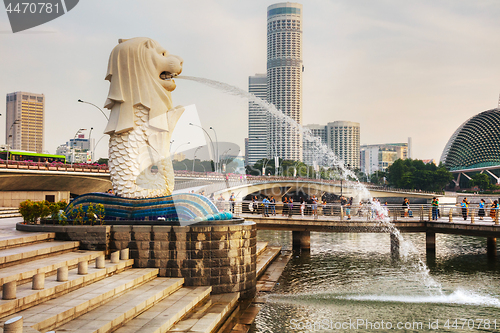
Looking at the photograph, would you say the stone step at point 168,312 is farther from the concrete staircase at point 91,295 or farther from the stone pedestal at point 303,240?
the stone pedestal at point 303,240

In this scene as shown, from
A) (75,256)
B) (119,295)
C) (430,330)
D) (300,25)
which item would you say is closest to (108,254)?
(75,256)

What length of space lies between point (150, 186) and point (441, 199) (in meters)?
78.1

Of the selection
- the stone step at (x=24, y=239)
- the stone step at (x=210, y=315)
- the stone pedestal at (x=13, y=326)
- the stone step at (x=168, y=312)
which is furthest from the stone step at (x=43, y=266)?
the stone step at (x=210, y=315)

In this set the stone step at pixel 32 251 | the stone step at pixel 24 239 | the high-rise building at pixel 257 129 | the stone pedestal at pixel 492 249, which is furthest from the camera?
the high-rise building at pixel 257 129

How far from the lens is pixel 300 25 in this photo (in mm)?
158625

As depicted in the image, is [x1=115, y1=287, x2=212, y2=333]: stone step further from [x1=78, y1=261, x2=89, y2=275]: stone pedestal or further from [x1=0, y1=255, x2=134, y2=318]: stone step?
[x1=78, y1=261, x2=89, y2=275]: stone pedestal

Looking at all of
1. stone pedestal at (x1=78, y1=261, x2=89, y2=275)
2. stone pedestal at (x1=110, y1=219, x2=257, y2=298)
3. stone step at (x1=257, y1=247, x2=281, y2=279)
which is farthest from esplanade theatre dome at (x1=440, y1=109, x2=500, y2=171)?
stone pedestal at (x1=78, y1=261, x2=89, y2=275)

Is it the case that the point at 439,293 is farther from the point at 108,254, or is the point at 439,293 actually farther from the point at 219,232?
the point at 108,254

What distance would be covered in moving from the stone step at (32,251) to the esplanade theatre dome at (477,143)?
12817 cm

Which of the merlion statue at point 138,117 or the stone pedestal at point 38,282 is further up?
the merlion statue at point 138,117

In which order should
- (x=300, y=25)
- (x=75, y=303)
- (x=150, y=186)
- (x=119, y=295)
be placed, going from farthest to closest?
(x=300, y=25)
(x=150, y=186)
(x=119, y=295)
(x=75, y=303)

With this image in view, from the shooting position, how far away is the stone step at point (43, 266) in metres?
9.35

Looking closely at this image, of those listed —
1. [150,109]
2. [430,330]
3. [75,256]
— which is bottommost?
[430,330]

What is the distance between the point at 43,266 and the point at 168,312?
3162mm
